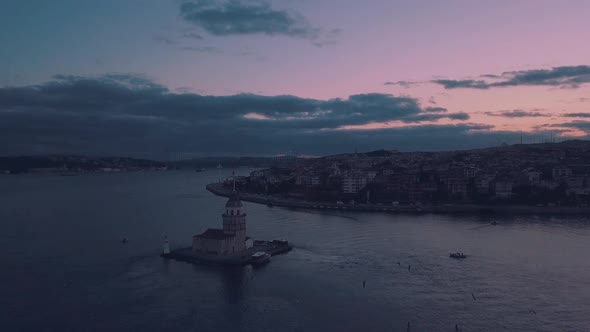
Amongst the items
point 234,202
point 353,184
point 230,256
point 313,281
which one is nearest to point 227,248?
point 230,256

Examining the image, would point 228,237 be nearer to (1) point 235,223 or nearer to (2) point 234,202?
(1) point 235,223

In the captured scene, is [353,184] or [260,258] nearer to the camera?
[260,258]

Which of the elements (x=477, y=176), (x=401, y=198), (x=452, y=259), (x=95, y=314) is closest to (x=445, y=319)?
(x=452, y=259)

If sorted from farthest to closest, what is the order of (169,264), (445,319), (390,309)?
(169,264) < (390,309) < (445,319)

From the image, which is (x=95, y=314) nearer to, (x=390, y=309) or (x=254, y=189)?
(x=390, y=309)

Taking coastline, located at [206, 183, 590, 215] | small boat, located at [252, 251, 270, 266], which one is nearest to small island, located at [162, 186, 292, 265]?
small boat, located at [252, 251, 270, 266]

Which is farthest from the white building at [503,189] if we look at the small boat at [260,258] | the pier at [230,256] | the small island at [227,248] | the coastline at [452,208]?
the small boat at [260,258]
